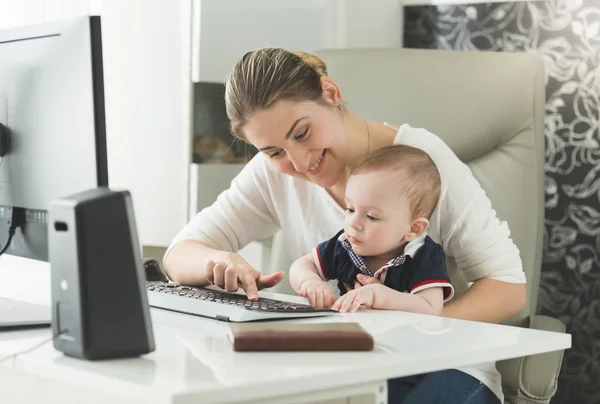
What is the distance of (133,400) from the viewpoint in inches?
33.4

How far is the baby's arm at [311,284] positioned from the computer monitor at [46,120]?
421 mm

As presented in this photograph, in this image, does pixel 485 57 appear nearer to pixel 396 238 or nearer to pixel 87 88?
pixel 396 238

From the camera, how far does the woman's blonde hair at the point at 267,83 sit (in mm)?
1646

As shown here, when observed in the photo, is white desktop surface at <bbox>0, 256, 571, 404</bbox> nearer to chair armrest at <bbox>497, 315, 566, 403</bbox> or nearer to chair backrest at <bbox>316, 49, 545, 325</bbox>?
chair armrest at <bbox>497, 315, 566, 403</bbox>

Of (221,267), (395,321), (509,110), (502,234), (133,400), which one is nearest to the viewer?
(133,400)

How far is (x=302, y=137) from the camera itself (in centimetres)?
167

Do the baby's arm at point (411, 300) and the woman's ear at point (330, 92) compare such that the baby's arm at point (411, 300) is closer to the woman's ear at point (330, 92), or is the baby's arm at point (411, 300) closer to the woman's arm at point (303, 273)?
the woman's arm at point (303, 273)

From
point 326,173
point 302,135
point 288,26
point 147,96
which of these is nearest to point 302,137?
point 302,135

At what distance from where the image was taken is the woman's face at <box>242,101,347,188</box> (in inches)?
64.8

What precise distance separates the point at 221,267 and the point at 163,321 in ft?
0.97

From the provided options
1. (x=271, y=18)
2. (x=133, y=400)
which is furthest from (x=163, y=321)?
(x=271, y=18)

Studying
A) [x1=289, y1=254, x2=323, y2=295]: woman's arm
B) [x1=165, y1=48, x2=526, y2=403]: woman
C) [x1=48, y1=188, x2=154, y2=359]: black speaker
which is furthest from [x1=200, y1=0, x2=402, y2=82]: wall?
[x1=48, y1=188, x2=154, y2=359]: black speaker

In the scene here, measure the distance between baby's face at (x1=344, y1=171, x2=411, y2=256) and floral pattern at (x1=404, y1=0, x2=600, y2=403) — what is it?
122cm

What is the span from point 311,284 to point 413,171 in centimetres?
28
